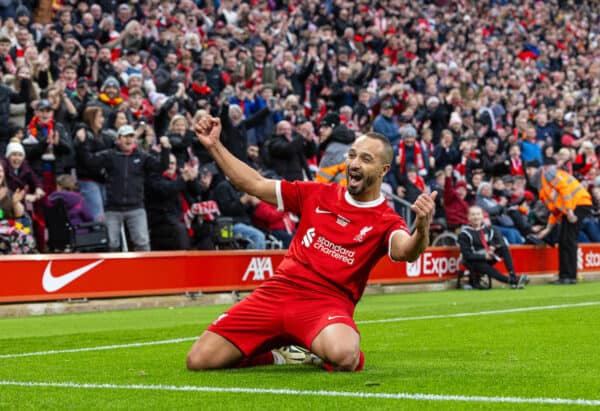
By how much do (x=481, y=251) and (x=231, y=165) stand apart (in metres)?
13.3

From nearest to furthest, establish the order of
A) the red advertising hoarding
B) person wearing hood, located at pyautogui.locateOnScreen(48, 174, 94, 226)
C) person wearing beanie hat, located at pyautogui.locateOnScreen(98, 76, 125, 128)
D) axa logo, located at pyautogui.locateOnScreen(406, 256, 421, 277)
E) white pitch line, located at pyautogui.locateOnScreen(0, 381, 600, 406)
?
white pitch line, located at pyautogui.locateOnScreen(0, 381, 600, 406) < the red advertising hoarding < person wearing hood, located at pyautogui.locateOnScreen(48, 174, 94, 226) < person wearing beanie hat, located at pyautogui.locateOnScreen(98, 76, 125, 128) < axa logo, located at pyautogui.locateOnScreen(406, 256, 421, 277)

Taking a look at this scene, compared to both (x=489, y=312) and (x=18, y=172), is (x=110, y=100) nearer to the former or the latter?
(x=18, y=172)

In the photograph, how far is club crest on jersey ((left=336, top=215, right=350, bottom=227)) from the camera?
792cm

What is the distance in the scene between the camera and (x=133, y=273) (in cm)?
1583

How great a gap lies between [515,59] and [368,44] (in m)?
8.85

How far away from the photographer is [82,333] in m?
11.3

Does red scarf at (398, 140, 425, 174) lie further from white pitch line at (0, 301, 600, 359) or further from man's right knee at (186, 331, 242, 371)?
man's right knee at (186, 331, 242, 371)

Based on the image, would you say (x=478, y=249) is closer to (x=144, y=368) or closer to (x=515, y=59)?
(x=144, y=368)

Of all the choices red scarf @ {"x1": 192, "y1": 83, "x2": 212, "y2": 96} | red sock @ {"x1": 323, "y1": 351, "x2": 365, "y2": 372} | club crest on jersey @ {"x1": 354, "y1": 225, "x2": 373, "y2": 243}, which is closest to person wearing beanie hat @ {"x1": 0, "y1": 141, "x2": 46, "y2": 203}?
red scarf @ {"x1": 192, "y1": 83, "x2": 212, "y2": 96}

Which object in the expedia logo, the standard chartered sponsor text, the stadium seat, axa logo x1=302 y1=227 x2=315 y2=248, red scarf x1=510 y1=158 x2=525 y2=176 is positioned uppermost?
axa logo x1=302 y1=227 x2=315 y2=248

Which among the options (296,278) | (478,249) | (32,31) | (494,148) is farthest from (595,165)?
(296,278)

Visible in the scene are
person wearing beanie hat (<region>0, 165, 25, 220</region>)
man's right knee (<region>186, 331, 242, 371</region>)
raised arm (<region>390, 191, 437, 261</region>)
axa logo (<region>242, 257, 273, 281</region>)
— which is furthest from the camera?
axa logo (<region>242, 257, 273, 281</region>)

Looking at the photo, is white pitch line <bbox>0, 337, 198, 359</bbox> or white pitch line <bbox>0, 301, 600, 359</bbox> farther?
white pitch line <bbox>0, 301, 600, 359</bbox>

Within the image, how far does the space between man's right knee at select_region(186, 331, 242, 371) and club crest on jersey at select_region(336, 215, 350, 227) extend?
1.17 m
